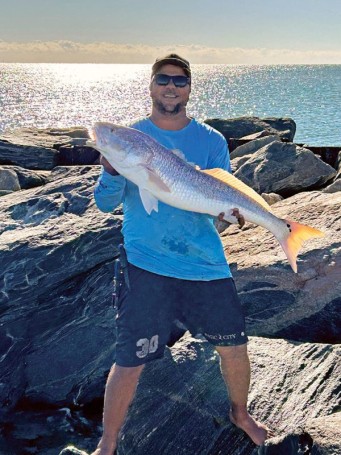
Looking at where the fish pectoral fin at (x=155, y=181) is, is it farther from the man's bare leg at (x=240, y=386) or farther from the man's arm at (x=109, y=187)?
the man's bare leg at (x=240, y=386)

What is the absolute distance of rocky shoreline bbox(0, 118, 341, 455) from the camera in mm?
5172

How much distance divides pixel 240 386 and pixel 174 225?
4.86ft

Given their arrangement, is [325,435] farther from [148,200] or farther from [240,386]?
[148,200]

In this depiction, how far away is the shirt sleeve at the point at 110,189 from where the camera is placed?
479 cm

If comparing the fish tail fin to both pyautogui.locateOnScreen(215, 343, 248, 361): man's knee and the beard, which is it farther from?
the beard

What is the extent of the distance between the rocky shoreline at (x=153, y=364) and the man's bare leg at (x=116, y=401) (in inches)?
15.3

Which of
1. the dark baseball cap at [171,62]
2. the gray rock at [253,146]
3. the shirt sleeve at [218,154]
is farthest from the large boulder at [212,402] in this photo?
the gray rock at [253,146]

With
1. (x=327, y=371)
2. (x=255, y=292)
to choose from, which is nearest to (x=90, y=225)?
(x=255, y=292)

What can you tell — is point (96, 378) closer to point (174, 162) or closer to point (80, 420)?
point (80, 420)

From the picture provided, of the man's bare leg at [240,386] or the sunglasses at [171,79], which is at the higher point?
the sunglasses at [171,79]

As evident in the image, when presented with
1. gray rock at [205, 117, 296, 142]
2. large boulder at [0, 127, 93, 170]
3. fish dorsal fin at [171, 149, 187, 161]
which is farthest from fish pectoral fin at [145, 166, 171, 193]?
gray rock at [205, 117, 296, 142]

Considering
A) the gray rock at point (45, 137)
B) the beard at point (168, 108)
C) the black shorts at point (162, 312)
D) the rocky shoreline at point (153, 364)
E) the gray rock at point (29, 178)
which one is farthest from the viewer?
the gray rock at point (45, 137)

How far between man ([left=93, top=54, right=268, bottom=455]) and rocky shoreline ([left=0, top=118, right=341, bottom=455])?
1.55ft

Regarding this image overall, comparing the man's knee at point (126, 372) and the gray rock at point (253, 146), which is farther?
the gray rock at point (253, 146)
